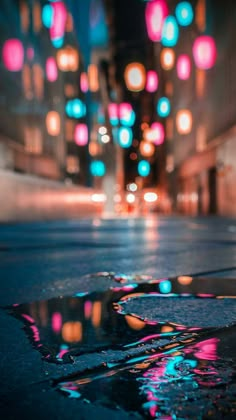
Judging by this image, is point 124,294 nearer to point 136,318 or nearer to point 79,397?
point 136,318

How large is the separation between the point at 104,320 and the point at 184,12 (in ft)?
102

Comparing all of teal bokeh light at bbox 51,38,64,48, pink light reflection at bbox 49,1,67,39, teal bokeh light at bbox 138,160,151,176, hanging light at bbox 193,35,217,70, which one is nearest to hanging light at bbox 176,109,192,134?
hanging light at bbox 193,35,217,70

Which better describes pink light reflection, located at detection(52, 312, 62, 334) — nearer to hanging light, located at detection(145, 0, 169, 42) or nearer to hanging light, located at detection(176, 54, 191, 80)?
hanging light, located at detection(176, 54, 191, 80)

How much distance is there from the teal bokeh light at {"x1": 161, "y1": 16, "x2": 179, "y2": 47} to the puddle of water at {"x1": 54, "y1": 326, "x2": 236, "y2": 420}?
117 ft

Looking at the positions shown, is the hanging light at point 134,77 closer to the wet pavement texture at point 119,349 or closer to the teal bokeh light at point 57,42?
the teal bokeh light at point 57,42

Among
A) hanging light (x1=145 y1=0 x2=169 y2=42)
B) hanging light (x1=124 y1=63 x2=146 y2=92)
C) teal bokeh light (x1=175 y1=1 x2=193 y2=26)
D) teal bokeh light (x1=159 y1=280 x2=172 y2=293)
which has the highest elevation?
hanging light (x1=145 y1=0 x2=169 y2=42)

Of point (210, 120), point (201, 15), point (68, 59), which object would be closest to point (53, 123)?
point (68, 59)

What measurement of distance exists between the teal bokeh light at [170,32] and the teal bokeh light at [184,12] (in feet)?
10.4

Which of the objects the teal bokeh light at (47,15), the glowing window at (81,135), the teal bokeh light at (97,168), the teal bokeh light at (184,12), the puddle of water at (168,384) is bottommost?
the puddle of water at (168,384)

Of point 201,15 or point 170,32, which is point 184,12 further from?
point 201,15

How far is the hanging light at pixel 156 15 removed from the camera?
32.0 metres

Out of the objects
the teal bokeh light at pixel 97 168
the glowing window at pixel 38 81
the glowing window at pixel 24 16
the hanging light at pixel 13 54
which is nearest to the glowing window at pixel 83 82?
the teal bokeh light at pixel 97 168

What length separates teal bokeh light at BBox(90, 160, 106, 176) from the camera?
110 feet

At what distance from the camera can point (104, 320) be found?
1.23m
